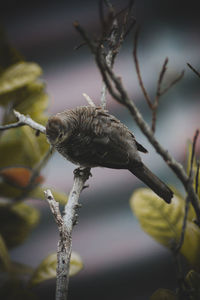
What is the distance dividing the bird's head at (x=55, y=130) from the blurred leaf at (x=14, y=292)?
43 cm

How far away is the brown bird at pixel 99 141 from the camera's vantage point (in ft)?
2.52

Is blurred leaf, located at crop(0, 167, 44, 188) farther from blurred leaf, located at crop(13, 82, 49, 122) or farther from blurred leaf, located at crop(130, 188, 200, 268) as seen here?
blurred leaf, located at crop(130, 188, 200, 268)

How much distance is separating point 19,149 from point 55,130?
42 centimetres

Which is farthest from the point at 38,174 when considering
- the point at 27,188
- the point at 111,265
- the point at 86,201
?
the point at 111,265

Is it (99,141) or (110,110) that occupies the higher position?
(110,110)

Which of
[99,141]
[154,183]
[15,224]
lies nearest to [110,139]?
[99,141]

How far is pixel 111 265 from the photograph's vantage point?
66.6 inches

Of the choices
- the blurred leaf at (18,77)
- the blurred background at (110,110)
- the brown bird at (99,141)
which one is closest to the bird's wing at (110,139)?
the brown bird at (99,141)

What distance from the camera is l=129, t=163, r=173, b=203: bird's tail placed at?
2.16ft

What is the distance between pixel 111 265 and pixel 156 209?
42.1 inches

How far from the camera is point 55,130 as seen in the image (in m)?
0.66

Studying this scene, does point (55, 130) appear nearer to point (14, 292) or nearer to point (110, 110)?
point (14, 292)

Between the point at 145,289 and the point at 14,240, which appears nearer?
the point at 14,240

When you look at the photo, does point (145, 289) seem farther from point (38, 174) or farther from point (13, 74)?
point (13, 74)
